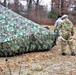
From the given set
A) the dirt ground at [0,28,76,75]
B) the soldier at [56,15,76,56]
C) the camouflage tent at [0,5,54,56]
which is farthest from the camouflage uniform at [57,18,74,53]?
the camouflage tent at [0,5,54,56]

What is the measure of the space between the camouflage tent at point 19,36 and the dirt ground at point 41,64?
262mm

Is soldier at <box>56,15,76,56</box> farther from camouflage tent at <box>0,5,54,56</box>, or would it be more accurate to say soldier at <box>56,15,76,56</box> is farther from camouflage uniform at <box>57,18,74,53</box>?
camouflage tent at <box>0,5,54,56</box>

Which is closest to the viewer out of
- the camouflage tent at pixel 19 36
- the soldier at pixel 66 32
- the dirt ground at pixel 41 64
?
the dirt ground at pixel 41 64

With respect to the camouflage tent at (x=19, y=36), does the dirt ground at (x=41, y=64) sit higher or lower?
lower

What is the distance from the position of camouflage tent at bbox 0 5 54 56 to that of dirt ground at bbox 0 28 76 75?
262mm

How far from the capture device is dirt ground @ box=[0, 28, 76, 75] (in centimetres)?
776

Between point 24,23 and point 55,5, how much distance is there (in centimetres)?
2632

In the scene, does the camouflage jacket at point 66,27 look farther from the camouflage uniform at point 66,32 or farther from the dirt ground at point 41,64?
the dirt ground at point 41,64

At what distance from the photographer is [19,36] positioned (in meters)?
10.3

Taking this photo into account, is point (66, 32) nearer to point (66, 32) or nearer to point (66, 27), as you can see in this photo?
point (66, 32)

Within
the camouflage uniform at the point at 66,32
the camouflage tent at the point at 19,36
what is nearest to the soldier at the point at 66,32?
the camouflage uniform at the point at 66,32

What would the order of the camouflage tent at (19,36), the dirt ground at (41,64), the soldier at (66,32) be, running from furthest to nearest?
the soldier at (66,32)
the camouflage tent at (19,36)
the dirt ground at (41,64)

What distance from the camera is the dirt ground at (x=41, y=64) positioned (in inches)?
306

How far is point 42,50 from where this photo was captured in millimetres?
11039
